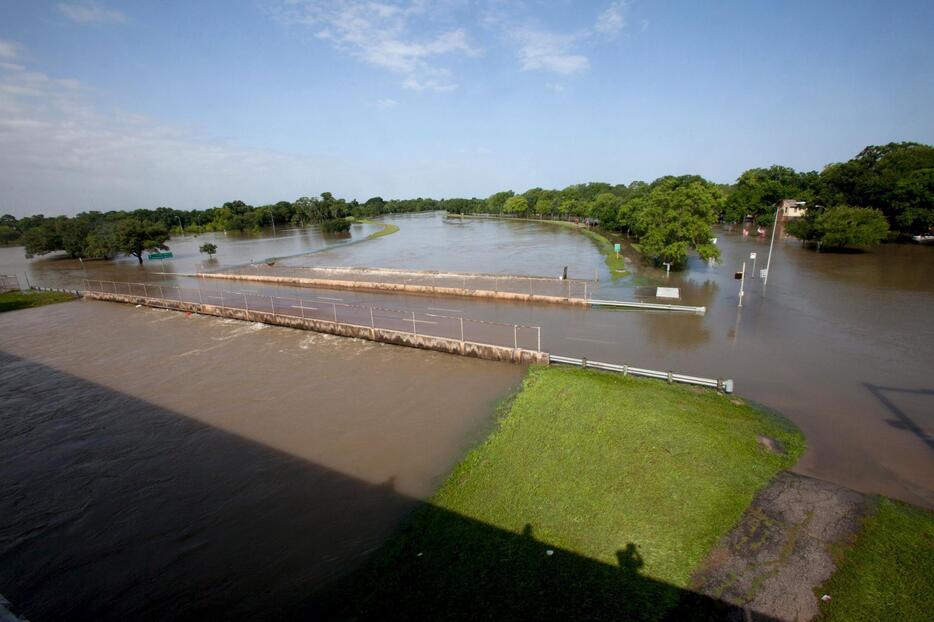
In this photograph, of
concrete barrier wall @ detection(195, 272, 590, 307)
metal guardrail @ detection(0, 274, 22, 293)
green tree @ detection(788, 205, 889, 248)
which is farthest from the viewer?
green tree @ detection(788, 205, 889, 248)

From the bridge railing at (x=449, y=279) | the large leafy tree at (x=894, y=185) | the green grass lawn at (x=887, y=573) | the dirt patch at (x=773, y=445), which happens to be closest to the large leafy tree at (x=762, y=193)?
the large leafy tree at (x=894, y=185)

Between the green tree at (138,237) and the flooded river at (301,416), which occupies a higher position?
the green tree at (138,237)

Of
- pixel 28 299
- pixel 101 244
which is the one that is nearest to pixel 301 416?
pixel 28 299

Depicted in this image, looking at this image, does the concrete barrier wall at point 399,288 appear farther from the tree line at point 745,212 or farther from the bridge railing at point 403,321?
the tree line at point 745,212

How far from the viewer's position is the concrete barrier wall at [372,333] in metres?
16.5

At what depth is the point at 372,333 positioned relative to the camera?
19703 millimetres

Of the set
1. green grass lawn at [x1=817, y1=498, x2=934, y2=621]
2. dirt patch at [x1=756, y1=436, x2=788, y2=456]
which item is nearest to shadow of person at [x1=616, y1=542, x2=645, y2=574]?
green grass lawn at [x1=817, y1=498, x2=934, y2=621]

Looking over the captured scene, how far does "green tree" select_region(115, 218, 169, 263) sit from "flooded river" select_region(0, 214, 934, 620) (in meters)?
28.5

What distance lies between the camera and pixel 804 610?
605cm

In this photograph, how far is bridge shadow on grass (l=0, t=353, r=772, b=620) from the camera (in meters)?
6.59

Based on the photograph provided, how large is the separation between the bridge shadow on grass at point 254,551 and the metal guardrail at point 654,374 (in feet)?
25.1

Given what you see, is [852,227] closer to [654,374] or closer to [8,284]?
[654,374]

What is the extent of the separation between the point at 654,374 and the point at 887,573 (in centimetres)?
763

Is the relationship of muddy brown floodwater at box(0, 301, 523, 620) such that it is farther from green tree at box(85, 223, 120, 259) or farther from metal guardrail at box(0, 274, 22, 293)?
green tree at box(85, 223, 120, 259)
